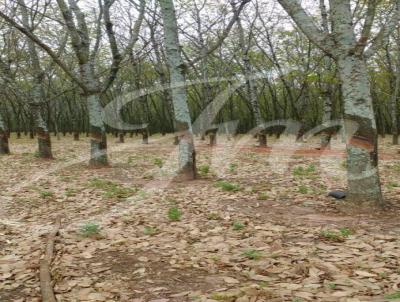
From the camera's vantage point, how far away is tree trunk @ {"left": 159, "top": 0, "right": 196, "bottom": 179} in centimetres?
1032

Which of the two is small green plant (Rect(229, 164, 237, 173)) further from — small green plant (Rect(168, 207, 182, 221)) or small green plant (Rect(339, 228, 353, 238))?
small green plant (Rect(339, 228, 353, 238))

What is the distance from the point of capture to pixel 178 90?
34.3 ft

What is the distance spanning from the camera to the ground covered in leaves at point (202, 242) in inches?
170

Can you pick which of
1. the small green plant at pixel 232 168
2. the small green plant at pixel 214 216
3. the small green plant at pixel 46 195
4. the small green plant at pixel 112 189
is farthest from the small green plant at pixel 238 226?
the small green plant at pixel 232 168

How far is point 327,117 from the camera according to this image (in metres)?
19.2

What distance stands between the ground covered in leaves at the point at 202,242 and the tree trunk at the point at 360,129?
407mm

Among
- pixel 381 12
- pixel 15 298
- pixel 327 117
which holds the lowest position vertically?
pixel 15 298

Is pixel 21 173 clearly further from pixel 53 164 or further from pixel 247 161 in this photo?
pixel 247 161

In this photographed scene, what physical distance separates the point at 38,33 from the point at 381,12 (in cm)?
2049

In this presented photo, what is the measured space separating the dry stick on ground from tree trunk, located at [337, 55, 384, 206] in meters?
4.89

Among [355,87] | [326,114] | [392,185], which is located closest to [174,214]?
[355,87]

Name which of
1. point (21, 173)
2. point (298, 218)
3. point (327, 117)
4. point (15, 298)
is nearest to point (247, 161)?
point (327, 117)

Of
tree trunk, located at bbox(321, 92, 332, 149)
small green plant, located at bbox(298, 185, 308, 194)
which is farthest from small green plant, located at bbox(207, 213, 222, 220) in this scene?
→ tree trunk, located at bbox(321, 92, 332, 149)

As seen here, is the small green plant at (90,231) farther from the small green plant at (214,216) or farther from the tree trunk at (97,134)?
the tree trunk at (97,134)
